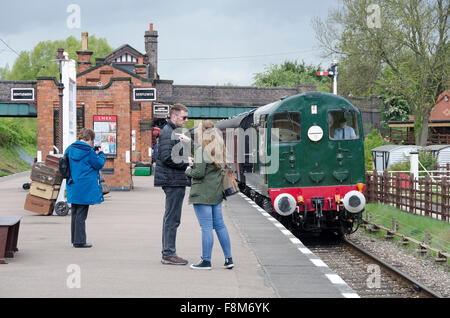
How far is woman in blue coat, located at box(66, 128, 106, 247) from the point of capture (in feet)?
32.1

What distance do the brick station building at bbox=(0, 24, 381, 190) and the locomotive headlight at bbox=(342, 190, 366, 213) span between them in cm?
1070

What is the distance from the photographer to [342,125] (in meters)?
14.5

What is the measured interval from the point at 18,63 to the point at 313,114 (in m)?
85.3

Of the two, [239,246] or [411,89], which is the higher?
[411,89]

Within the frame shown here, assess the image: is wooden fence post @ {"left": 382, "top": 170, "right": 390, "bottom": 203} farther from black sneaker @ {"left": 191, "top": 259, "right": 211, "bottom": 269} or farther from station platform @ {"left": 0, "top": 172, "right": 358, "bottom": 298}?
black sneaker @ {"left": 191, "top": 259, "right": 211, "bottom": 269}

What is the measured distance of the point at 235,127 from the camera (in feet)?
73.5

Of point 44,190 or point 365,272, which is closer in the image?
point 365,272

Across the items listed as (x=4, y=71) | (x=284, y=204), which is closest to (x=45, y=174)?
(x=284, y=204)

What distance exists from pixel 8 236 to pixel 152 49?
5244 centimetres

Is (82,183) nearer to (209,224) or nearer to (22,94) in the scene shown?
(209,224)

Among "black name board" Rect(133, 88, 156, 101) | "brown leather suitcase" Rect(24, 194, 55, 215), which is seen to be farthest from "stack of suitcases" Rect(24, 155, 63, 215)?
"black name board" Rect(133, 88, 156, 101)

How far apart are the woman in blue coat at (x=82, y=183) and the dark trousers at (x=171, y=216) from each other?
6.15 feet
